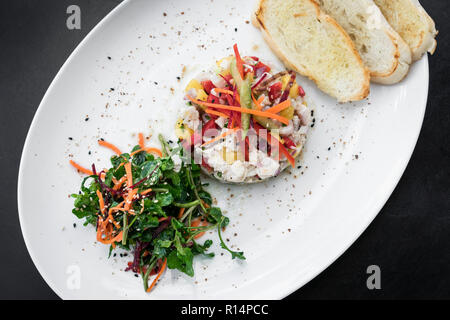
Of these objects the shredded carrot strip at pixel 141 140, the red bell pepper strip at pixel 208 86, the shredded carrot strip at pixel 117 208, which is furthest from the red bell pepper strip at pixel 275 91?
the shredded carrot strip at pixel 117 208

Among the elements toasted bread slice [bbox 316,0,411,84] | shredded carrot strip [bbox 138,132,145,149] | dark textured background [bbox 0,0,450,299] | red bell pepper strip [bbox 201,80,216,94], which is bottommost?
dark textured background [bbox 0,0,450,299]

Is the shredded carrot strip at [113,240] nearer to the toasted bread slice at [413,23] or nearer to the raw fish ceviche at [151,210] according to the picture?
the raw fish ceviche at [151,210]

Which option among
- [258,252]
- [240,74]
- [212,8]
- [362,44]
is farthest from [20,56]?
[362,44]

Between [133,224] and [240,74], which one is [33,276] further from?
[240,74]

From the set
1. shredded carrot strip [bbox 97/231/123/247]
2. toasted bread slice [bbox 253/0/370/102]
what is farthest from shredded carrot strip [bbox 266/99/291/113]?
shredded carrot strip [bbox 97/231/123/247]

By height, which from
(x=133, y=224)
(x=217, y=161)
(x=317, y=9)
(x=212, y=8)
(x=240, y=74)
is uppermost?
(x=212, y=8)

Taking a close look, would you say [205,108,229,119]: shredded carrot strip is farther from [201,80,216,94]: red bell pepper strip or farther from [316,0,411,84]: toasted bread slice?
[316,0,411,84]: toasted bread slice

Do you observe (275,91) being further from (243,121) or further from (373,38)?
(373,38)
